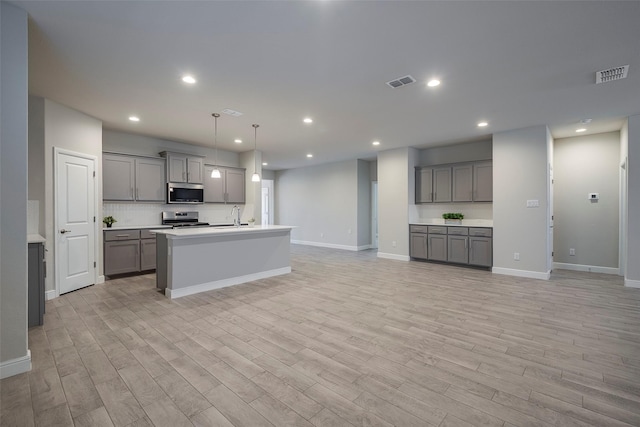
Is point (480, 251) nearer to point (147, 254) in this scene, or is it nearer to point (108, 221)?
point (147, 254)

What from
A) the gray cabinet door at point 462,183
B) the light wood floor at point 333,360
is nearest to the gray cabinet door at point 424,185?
the gray cabinet door at point 462,183

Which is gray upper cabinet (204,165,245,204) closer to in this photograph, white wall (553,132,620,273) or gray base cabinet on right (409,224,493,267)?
gray base cabinet on right (409,224,493,267)

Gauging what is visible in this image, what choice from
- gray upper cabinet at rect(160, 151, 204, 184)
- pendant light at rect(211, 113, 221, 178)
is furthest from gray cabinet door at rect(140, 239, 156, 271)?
pendant light at rect(211, 113, 221, 178)

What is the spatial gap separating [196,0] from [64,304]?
4.08 m

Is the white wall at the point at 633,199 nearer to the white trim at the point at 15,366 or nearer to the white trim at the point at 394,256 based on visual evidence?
the white trim at the point at 394,256

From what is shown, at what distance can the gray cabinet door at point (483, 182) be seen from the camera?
611cm

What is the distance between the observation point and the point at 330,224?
31.2 feet

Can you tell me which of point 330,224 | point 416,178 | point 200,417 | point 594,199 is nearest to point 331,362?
point 200,417

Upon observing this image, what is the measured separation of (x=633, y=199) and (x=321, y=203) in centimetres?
712

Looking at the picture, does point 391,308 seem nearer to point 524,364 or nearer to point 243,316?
point 524,364

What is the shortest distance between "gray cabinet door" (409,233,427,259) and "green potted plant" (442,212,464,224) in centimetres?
64

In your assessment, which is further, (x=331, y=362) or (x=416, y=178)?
(x=416, y=178)

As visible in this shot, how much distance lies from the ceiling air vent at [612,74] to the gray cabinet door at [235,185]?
6.63 meters

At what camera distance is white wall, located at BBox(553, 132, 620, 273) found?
561cm
